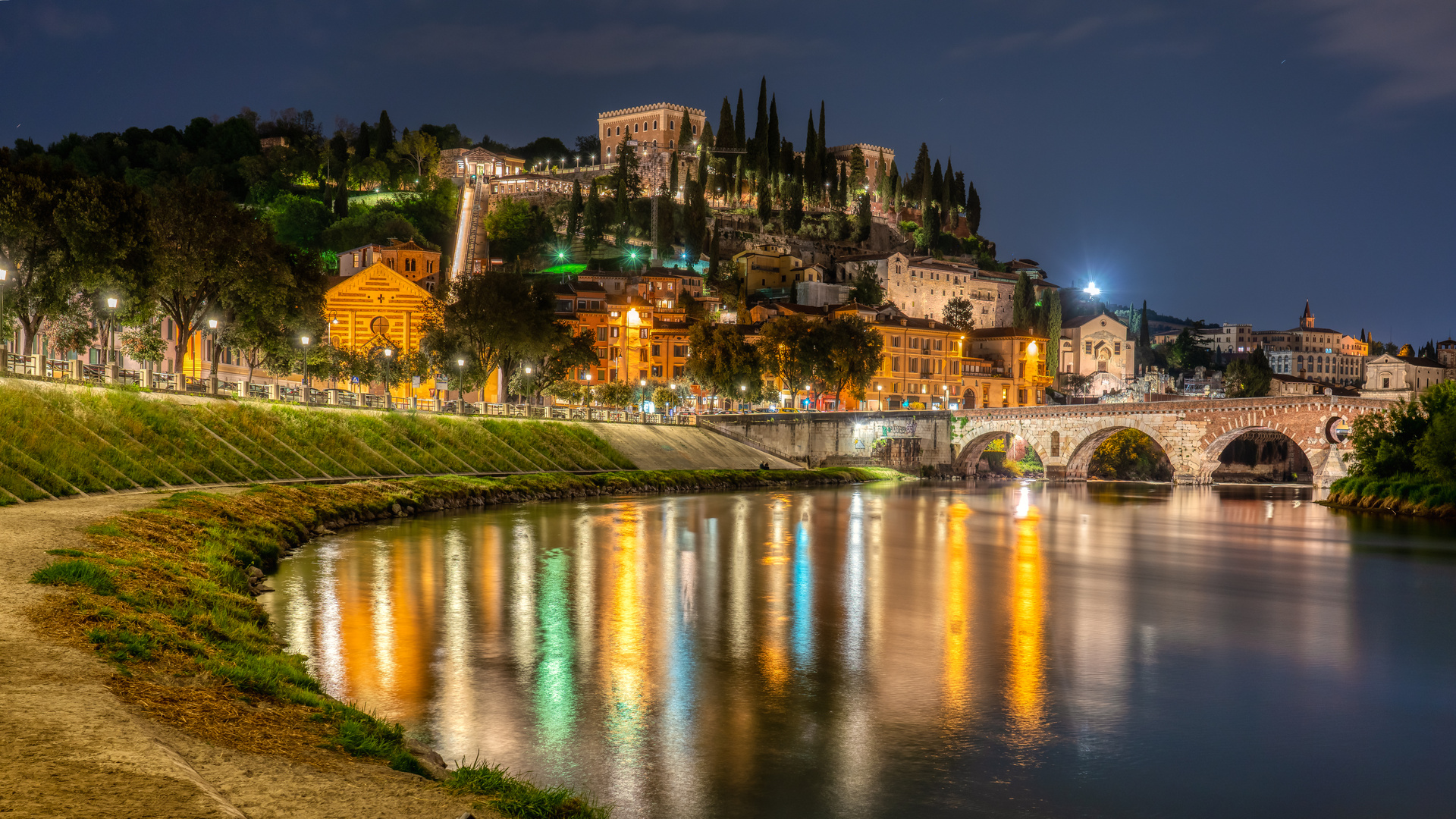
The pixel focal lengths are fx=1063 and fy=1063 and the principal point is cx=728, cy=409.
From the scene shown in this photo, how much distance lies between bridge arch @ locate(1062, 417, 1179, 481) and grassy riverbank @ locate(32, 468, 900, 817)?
7315 cm

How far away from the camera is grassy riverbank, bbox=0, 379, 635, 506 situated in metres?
30.5

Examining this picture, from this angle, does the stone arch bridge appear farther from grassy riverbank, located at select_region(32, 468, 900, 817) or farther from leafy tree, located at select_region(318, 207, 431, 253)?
grassy riverbank, located at select_region(32, 468, 900, 817)

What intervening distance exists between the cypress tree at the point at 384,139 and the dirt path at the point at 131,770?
16759 centimetres

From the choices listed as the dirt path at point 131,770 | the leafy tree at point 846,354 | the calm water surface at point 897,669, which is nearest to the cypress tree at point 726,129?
the leafy tree at point 846,354

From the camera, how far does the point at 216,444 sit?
4100cm

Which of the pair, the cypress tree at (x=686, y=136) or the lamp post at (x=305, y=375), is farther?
the cypress tree at (x=686, y=136)

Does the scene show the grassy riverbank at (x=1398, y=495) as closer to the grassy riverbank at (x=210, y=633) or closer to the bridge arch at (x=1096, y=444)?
the bridge arch at (x=1096, y=444)

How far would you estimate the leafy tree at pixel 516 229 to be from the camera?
149 m

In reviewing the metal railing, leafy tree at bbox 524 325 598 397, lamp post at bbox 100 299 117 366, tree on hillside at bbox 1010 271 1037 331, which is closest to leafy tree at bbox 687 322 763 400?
the metal railing

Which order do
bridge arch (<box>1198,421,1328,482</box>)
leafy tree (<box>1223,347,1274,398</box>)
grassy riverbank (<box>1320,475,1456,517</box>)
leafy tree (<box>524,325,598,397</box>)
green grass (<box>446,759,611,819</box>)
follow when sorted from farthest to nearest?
leafy tree (<box>1223,347,1274,398</box>), leafy tree (<box>524,325,598,397</box>), bridge arch (<box>1198,421,1328,482</box>), grassy riverbank (<box>1320,475,1456,517</box>), green grass (<box>446,759,611,819</box>)

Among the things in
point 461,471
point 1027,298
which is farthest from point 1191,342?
point 461,471

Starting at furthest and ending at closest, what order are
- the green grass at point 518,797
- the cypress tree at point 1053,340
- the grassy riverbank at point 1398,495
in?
the cypress tree at point 1053,340 → the grassy riverbank at point 1398,495 → the green grass at point 518,797

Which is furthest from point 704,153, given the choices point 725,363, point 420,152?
point 725,363

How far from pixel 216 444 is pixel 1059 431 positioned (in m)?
72.8
